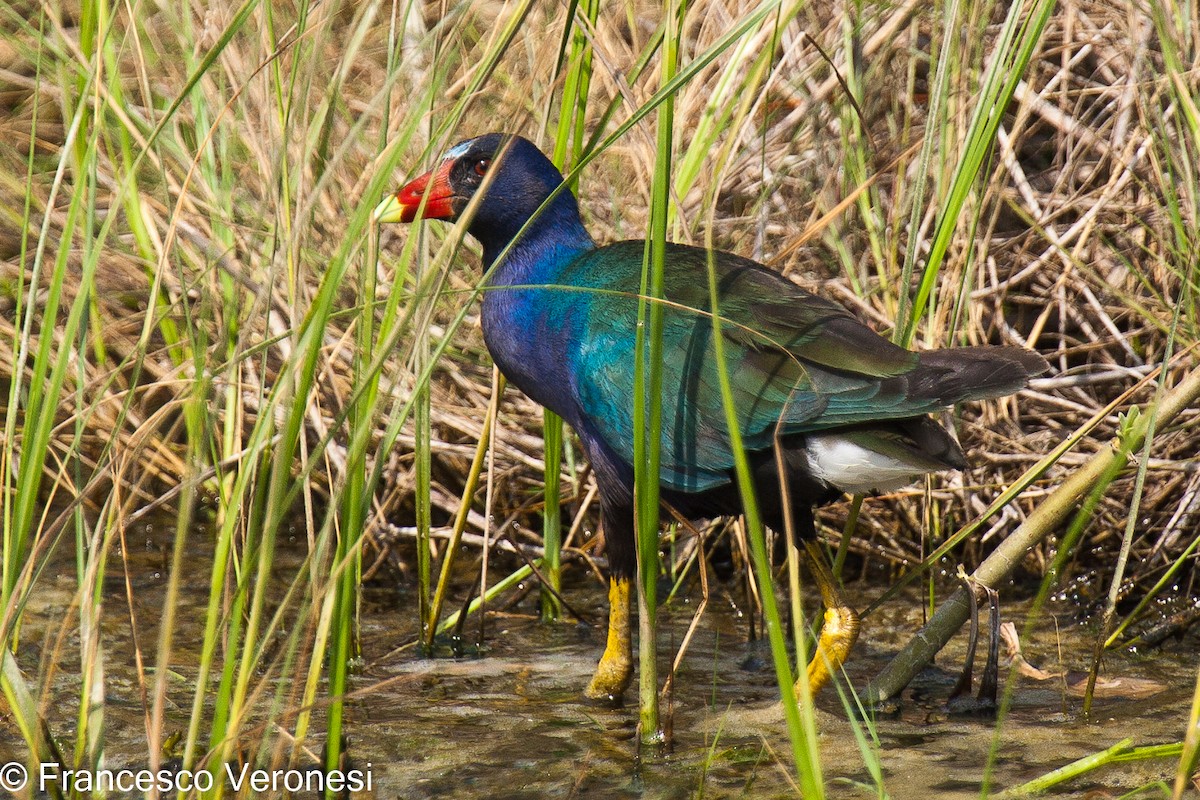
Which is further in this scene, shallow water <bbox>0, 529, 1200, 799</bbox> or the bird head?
the bird head

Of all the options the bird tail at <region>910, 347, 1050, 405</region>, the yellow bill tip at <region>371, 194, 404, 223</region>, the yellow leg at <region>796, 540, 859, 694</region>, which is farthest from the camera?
the yellow leg at <region>796, 540, 859, 694</region>

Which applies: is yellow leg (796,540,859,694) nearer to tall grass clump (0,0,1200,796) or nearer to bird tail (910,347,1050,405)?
tall grass clump (0,0,1200,796)

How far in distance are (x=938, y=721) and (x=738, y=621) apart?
24.3 inches

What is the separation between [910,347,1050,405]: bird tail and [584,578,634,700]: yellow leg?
2.14 feet

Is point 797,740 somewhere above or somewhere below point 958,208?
→ below

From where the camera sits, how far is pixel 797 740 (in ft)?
3.52

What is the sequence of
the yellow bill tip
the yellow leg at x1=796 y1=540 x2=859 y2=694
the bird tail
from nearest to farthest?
the bird tail, the yellow bill tip, the yellow leg at x1=796 y1=540 x2=859 y2=694

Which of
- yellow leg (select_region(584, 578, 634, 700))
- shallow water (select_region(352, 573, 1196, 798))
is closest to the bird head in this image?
yellow leg (select_region(584, 578, 634, 700))

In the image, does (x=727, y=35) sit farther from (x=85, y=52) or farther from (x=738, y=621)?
(x=738, y=621)

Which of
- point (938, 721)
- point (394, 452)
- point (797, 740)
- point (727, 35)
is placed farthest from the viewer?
point (394, 452)

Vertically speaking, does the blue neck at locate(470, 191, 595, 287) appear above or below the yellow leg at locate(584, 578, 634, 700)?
above

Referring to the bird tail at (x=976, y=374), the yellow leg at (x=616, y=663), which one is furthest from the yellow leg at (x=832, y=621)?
the bird tail at (x=976, y=374)

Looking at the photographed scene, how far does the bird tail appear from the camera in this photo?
1709mm

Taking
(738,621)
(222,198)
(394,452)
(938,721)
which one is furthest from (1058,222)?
(222,198)
